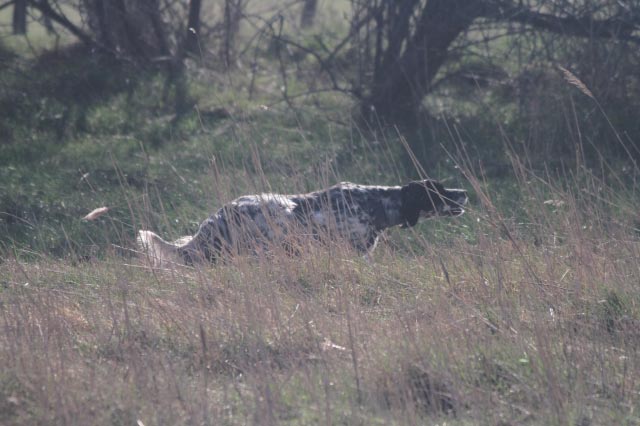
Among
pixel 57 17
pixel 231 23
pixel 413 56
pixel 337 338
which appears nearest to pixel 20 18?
pixel 57 17

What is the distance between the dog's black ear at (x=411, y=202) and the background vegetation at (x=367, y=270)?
0.24 meters

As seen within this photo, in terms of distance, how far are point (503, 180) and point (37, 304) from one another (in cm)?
540

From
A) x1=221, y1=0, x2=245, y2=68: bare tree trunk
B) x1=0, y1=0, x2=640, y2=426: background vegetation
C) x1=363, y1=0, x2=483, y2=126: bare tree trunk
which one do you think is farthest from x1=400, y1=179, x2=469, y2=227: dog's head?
x1=221, y1=0, x2=245, y2=68: bare tree trunk

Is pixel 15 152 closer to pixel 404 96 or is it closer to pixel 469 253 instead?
pixel 404 96

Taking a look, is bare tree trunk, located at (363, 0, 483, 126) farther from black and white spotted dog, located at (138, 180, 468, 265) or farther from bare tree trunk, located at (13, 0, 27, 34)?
bare tree trunk, located at (13, 0, 27, 34)

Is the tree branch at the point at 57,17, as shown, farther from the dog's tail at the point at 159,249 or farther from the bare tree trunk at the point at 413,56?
the dog's tail at the point at 159,249

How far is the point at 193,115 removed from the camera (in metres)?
10.4

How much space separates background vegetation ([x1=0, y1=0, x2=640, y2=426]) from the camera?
3617mm

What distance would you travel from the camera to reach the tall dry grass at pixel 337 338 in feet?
11.6

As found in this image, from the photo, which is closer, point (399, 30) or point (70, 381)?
point (70, 381)

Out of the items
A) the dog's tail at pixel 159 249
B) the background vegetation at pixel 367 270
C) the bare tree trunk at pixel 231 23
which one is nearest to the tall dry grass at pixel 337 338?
the background vegetation at pixel 367 270

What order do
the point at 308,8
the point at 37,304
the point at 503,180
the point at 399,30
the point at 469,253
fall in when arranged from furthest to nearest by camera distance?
the point at 308,8, the point at 399,30, the point at 503,180, the point at 469,253, the point at 37,304

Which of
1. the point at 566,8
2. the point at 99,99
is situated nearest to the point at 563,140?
the point at 566,8

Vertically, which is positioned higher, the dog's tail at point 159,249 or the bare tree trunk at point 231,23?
the bare tree trunk at point 231,23
